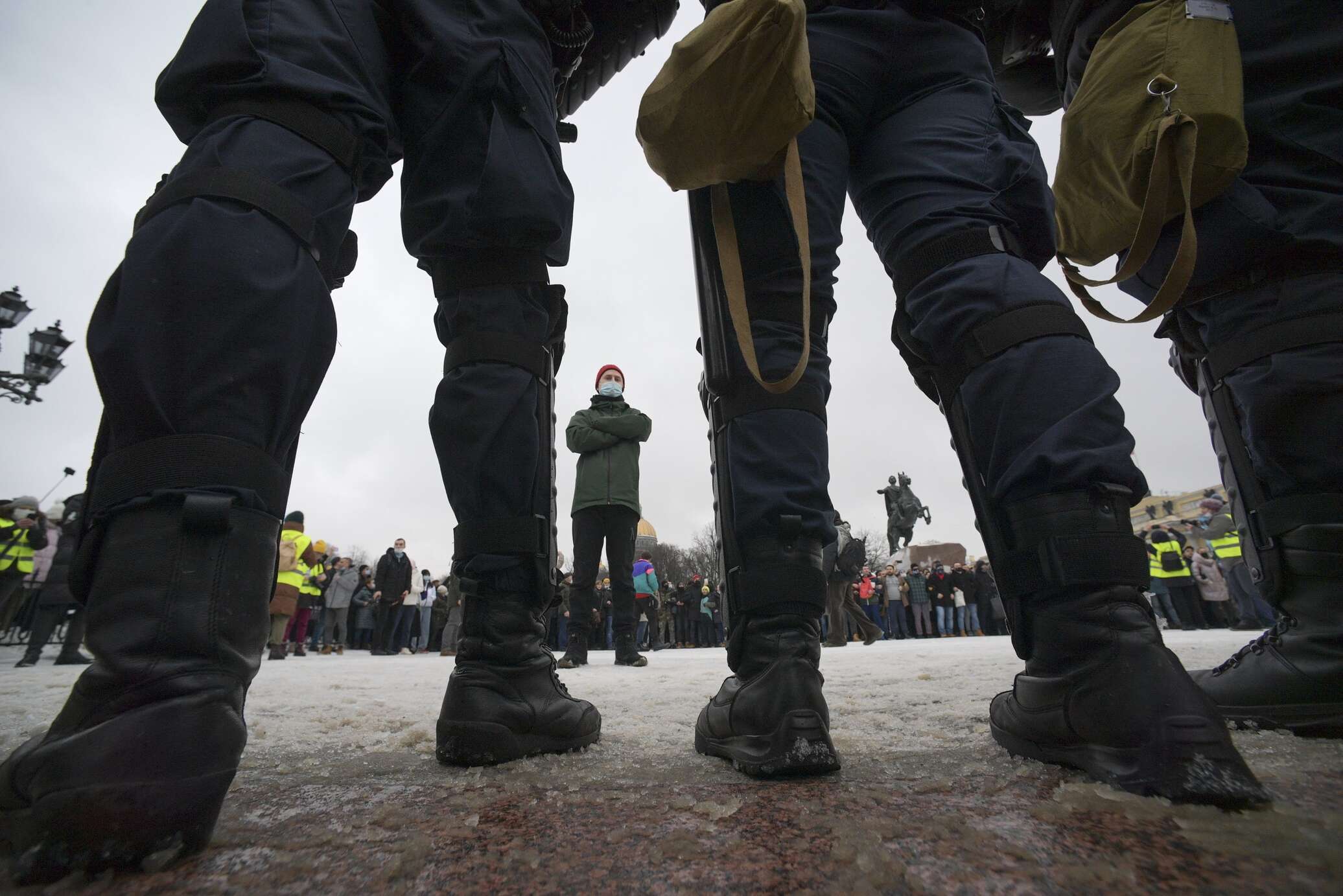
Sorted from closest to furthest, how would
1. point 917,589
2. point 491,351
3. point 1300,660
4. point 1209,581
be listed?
1. point 1300,660
2. point 491,351
3. point 1209,581
4. point 917,589

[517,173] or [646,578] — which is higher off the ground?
[517,173]

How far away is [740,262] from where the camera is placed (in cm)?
121

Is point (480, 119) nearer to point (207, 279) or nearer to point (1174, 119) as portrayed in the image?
point (207, 279)

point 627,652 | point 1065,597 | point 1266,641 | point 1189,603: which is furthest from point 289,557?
point 1189,603

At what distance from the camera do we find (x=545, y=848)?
0.58 metres

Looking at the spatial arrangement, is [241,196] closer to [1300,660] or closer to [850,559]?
[1300,660]

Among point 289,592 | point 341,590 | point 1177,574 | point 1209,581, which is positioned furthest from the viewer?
point 1209,581

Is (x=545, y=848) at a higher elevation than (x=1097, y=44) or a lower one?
lower

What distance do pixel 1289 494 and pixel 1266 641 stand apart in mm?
276

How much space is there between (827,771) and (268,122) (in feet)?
3.65

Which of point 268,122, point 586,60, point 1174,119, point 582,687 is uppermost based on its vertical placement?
point 586,60

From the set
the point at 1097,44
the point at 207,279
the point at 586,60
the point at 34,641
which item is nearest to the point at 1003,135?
the point at 1097,44

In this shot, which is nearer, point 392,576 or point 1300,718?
point 1300,718

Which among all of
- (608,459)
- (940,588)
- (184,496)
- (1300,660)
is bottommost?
(1300,660)
